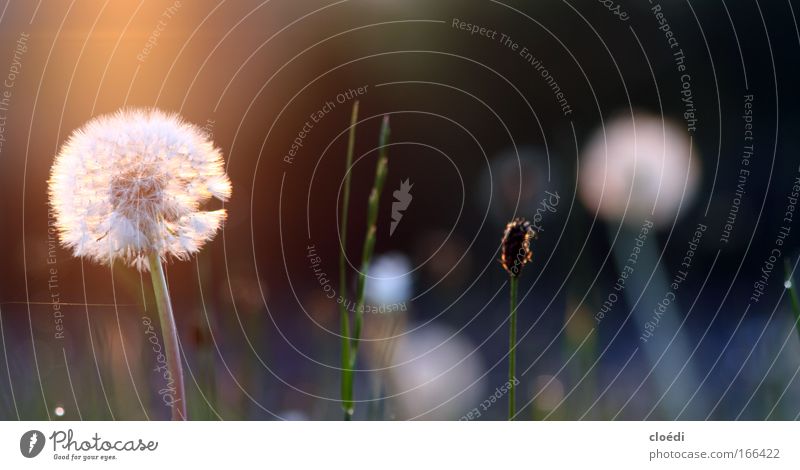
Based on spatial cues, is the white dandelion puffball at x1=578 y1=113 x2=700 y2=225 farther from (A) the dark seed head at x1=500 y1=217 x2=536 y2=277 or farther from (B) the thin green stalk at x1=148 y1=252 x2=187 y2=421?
(B) the thin green stalk at x1=148 y1=252 x2=187 y2=421

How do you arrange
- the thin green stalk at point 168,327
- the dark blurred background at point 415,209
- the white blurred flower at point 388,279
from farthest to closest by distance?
the white blurred flower at point 388,279 → the dark blurred background at point 415,209 → the thin green stalk at point 168,327

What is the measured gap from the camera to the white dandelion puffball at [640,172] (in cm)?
155

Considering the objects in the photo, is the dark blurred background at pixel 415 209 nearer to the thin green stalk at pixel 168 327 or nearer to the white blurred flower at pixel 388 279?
the white blurred flower at pixel 388 279

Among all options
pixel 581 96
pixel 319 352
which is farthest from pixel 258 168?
pixel 581 96

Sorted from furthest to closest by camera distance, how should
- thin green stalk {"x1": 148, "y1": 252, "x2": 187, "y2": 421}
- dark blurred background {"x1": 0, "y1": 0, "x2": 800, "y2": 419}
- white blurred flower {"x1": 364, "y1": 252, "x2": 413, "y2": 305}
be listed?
1. white blurred flower {"x1": 364, "y1": 252, "x2": 413, "y2": 305}
2. dark blurred background {"x1": 0, "y1": 0, "x2": 800, "y2": 419}
3. thin green stalk {"x1": 148, "y1": 252, "x2": 187, "y2": 421}

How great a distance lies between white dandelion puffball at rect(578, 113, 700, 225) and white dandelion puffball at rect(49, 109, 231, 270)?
33.2 inches

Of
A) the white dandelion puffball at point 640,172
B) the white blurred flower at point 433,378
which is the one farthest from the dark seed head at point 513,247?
the white dandelion puffball at point 640,172

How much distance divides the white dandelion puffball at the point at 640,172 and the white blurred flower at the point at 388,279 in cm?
43

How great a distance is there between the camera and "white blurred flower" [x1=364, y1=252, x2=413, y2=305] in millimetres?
1454

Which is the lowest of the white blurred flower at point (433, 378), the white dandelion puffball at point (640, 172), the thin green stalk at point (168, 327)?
the white blurred flower at point (433, 378)

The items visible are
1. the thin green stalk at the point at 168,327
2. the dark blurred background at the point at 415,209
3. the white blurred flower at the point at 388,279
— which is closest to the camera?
the thin green stalk at the point at 168,327

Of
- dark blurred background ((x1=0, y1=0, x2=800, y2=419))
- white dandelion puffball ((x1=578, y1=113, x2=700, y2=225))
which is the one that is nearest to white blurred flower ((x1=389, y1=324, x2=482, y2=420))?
dark blurred background ((x1=0, y1=0, x2=800, y2=419))

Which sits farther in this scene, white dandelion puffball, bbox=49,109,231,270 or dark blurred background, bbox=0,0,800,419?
dark blurred background, bbox=0,0,800,419
